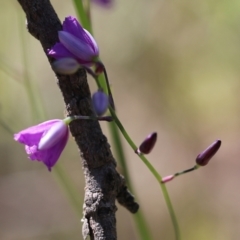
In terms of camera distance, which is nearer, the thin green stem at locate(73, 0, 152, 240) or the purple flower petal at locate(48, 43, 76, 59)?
the purple flower petal at locate(48, 43, 76, 59)

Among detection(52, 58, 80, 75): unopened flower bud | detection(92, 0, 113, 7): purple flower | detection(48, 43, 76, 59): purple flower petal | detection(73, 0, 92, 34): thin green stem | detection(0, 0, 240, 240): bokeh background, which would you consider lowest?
detection(0, 0, 240, 240): bokeh background

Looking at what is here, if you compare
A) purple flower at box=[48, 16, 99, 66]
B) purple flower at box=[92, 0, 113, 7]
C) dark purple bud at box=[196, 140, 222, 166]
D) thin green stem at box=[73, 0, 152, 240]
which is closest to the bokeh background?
purple flower at box=[92, 0, 113, 7]

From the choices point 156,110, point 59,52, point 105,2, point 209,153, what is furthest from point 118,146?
point 156,110

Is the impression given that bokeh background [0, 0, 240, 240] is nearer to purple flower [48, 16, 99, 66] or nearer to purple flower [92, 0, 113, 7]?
purple flower [92, 0, 113, 7]

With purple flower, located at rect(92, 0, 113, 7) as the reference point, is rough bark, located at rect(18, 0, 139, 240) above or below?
below

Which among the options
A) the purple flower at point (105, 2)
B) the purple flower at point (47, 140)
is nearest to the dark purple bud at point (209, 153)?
the purple flower at point (47, 140)

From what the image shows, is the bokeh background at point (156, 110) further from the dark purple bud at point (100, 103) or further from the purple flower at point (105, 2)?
the dark purple bud at point (100, 103)

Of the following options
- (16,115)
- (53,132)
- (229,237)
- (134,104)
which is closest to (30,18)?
(53,132)
